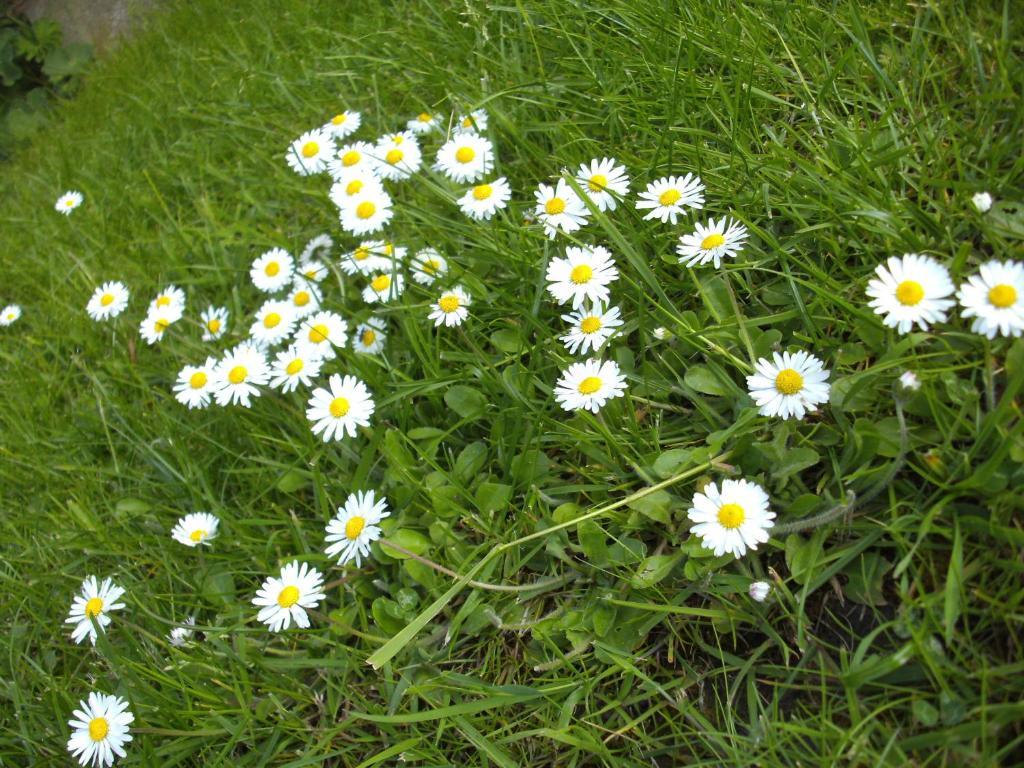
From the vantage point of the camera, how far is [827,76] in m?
1.76

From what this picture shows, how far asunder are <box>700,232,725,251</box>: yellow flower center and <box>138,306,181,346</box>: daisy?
5.17 feet

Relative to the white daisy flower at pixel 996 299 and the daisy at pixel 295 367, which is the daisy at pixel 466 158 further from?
the white daisy flower at pixel 996 299

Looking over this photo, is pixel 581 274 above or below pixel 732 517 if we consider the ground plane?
above

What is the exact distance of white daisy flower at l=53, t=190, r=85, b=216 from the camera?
3.24 metres

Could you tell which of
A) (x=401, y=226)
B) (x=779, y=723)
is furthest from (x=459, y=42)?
(x=779, y=723)

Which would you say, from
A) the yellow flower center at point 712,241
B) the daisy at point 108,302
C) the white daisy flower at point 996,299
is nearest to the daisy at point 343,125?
the daisy at point 108,302

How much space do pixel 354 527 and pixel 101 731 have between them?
25.2 inches

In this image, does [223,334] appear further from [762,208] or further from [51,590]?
[762,208]

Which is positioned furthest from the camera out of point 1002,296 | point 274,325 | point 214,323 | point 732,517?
point 214,323

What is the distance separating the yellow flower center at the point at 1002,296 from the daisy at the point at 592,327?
65 cm

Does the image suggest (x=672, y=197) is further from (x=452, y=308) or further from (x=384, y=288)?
(x=384, y=288)

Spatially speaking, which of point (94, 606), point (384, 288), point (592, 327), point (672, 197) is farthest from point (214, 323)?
point (672, 197)

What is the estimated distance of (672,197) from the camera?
1.74 m

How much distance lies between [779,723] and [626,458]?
51cm
